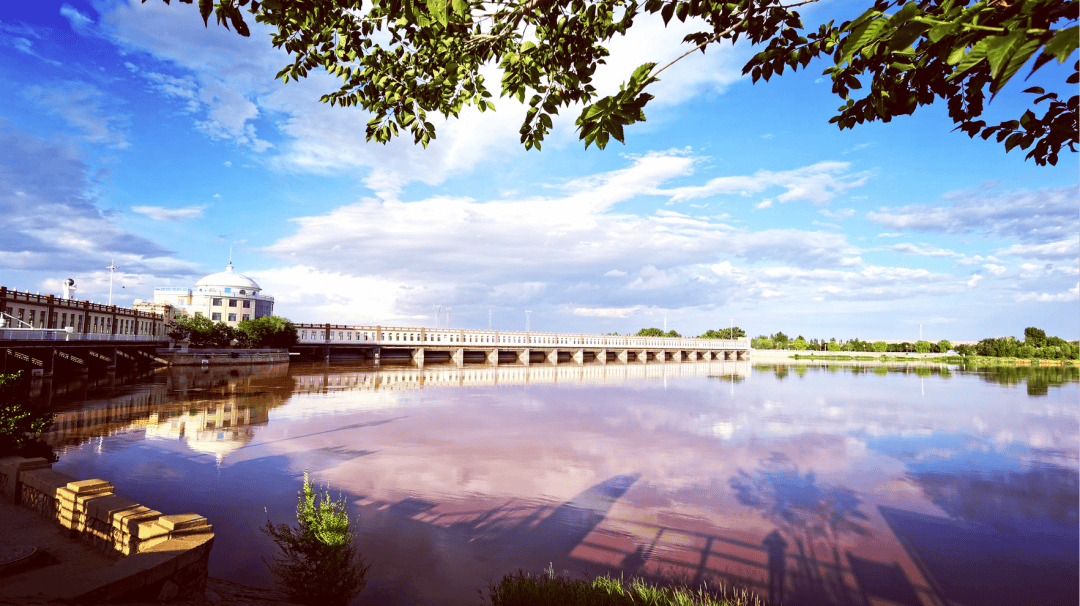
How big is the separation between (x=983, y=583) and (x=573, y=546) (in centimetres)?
707

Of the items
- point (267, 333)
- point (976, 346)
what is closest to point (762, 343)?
point (976, 346)

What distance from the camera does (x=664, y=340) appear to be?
117 meters

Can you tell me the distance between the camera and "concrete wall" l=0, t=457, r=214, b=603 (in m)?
5.08

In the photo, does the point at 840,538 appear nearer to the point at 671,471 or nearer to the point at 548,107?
the point at 671,471

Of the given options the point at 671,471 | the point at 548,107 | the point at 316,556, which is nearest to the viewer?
the point at 548,107

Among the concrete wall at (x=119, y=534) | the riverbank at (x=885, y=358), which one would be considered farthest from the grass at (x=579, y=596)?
the riverbank at (x=885, y=358)

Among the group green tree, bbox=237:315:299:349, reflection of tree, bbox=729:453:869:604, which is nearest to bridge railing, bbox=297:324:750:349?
green tree, bbox=237:315:299:349

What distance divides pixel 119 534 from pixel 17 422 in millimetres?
6634

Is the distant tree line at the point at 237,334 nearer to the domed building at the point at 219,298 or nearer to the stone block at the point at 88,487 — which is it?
the domed building at the point at 219,298

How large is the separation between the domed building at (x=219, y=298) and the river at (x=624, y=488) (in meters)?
76.0

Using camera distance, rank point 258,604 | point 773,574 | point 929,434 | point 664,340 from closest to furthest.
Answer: point 258,604
point 773,574
point 929,434
point 664,340

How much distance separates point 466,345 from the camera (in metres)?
84.9

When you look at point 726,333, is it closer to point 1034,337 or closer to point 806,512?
point 1034,337

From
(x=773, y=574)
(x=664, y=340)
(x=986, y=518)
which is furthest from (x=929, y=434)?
(x=664, y=340)
